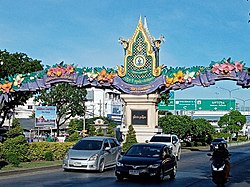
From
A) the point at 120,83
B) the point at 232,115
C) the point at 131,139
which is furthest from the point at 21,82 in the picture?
the point at 232,115

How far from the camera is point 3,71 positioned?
46.9 metres

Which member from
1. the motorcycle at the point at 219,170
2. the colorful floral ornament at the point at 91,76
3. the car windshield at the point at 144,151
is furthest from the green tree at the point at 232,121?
the motorcycle at the point at 219,170

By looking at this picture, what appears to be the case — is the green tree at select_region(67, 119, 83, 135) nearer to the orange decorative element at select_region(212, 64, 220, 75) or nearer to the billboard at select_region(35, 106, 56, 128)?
the billboard at select_region(35, 106, 56, 128)

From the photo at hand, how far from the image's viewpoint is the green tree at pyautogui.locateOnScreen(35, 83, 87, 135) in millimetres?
64250

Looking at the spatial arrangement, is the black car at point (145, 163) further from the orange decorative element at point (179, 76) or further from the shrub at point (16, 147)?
the orange decorative element at point (179, 76)

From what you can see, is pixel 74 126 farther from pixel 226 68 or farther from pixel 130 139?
pixel 226 68

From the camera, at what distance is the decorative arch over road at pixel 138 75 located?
39.5 metres

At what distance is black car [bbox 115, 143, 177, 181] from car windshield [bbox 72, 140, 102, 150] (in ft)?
12.7

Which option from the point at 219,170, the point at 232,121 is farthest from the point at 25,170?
the point at 232,121

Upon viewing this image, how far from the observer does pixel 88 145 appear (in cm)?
2212

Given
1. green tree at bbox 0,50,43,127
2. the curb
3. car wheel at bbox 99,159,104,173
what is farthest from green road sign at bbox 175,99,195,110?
car wheel at bbox 99,159,104,173

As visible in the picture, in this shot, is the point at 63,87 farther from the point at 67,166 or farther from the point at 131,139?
the point at 67,166

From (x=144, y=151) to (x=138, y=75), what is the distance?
2357 centimetres

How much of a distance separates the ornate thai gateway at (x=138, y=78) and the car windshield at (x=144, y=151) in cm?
2225
